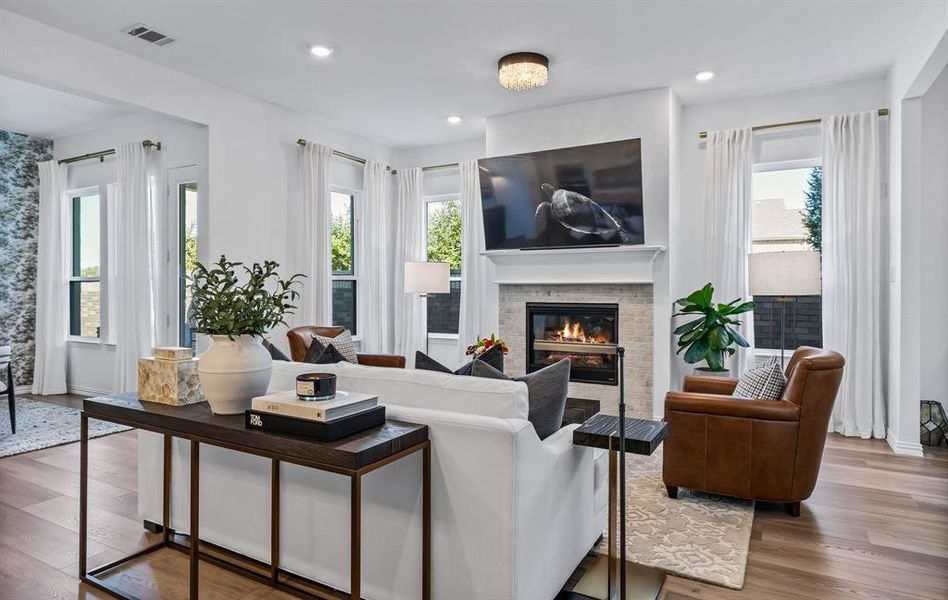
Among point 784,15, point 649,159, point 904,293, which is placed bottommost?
point 904,293

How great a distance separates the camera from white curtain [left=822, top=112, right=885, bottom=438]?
4344 millimetres

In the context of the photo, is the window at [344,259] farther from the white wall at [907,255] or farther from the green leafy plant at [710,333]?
the white wall at [907,255]

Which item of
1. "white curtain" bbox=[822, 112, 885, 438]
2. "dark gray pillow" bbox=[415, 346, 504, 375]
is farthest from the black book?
"white curtain" bbox=[822, 112, 885, 438]

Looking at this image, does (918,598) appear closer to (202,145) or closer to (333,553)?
(333,553)

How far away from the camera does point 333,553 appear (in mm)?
2082

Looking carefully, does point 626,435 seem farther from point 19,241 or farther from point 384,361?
point 19,241

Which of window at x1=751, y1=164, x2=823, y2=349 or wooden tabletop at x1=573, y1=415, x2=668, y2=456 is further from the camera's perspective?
window at x1=751, y1=164, x2=823, y2=349

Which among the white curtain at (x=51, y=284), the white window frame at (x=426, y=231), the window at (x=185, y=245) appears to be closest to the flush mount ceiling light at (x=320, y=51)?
the window at (x=185, y=245)

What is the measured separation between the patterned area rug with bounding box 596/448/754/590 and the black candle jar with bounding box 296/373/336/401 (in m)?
1.47

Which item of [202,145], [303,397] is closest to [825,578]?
[303,397]

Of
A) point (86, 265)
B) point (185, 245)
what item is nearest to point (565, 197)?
point (185, 245)

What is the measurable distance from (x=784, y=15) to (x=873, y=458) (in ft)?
9.69

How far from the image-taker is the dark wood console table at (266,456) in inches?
63.5

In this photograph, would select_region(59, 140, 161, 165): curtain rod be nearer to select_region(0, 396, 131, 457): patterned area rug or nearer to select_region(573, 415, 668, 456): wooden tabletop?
select_region(0, 396, 131, 457): patterned area rug
